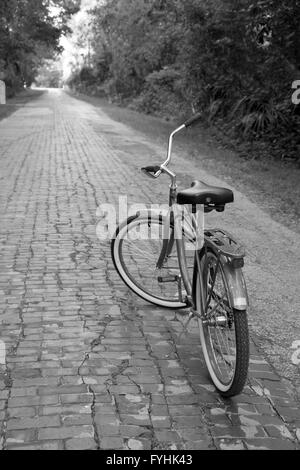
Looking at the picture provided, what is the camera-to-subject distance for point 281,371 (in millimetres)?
3801

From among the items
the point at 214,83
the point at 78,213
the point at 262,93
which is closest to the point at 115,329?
the point at 78,213

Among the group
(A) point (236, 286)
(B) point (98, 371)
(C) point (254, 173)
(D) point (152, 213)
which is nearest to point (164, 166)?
(D) point (152, 213)

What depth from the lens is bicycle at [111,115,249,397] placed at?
3316mm

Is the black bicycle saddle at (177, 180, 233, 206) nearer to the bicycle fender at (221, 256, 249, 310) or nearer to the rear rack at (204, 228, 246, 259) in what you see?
the rear rack at (204, 228, 246, 259)

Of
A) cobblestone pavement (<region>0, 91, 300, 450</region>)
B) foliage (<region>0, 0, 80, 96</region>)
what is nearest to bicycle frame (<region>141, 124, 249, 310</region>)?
cobblestone pavement (<region>0, 91, 300, 450</region>)

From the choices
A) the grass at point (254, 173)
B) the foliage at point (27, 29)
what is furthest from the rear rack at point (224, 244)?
the foliage at point (27, 29)

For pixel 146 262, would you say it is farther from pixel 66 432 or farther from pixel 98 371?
pixel 66 432

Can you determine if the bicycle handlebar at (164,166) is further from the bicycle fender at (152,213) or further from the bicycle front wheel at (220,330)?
the bicycle front wheel at (220,330)

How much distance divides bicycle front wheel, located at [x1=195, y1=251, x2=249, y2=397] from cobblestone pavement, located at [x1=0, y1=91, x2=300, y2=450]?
121 mm

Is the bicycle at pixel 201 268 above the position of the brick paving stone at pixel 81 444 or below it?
above

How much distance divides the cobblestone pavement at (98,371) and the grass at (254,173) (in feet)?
11.1

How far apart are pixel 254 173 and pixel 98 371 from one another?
9385 mm

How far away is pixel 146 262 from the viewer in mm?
5141

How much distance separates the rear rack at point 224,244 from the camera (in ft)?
11.0
